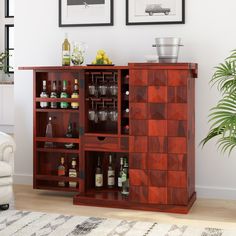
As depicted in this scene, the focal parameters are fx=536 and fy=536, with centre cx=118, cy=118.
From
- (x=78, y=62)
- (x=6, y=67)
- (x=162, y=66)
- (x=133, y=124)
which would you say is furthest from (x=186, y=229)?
(x=6, y=67)

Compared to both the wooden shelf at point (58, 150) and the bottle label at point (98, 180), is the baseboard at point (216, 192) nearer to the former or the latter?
the bottle label at point (98, 180)

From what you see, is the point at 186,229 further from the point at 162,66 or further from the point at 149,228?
the point at 162,66

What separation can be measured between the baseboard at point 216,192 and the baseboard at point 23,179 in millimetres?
1678

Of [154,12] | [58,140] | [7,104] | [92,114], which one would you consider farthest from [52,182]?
[7,104]

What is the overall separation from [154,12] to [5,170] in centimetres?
193

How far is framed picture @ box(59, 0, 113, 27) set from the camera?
5.00 meters

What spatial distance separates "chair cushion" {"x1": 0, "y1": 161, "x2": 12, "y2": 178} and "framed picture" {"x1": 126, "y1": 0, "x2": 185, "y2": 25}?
172cm

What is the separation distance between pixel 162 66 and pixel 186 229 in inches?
51.6

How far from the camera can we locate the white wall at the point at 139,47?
15.6ft

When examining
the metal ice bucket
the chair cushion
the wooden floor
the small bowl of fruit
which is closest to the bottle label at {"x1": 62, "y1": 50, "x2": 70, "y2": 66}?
the small bowl of fruit

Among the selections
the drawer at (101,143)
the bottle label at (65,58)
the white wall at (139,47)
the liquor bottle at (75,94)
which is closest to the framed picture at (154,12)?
the white wall at (139,47)

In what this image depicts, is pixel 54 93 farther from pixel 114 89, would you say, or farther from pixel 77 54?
pixel 114 89

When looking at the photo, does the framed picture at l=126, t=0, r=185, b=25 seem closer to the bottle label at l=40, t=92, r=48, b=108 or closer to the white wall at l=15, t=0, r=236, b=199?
the white wall at l=15, t=0, r=236, b=199

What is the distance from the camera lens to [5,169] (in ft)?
14.0
